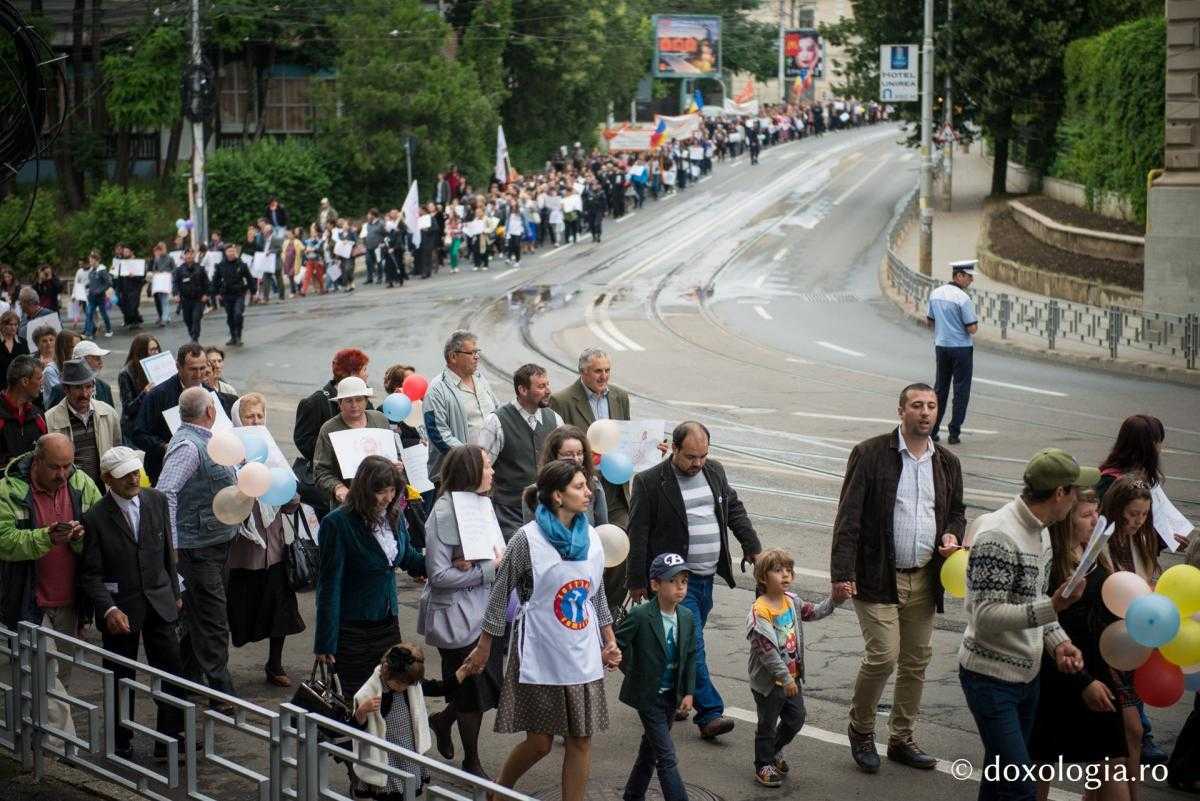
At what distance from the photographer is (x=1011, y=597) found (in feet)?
22.3

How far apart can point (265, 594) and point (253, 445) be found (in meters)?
0.98

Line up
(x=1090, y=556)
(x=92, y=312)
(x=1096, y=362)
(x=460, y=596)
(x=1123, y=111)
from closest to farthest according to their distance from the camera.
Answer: (x=1090, y=556), (x=460, y=596), (x=1096, y=362), (x=92, y=312), (x=1123, y=111)

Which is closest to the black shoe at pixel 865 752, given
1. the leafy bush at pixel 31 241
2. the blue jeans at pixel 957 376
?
the blue jeans at pixel 957 376

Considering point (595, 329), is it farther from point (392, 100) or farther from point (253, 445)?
point (253, 445)

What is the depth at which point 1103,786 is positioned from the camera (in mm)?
7102

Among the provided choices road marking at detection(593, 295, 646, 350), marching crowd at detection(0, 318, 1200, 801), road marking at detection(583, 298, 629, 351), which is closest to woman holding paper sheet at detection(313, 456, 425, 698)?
marching crowd at detection(0, 318, 1200, 801)

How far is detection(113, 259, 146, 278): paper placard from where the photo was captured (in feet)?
98.6

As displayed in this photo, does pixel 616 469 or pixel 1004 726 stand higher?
pixel 616 469

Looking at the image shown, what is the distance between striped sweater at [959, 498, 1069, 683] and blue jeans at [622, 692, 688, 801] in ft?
4.76

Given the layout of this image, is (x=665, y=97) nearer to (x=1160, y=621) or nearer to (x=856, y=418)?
(x=856, y=418)

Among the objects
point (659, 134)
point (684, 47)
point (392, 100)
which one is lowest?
point (659, 134)

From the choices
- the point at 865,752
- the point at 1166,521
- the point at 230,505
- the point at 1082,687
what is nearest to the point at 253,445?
the point at 230,505

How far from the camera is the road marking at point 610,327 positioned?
27.0 m

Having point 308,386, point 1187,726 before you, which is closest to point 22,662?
point 1187,726
